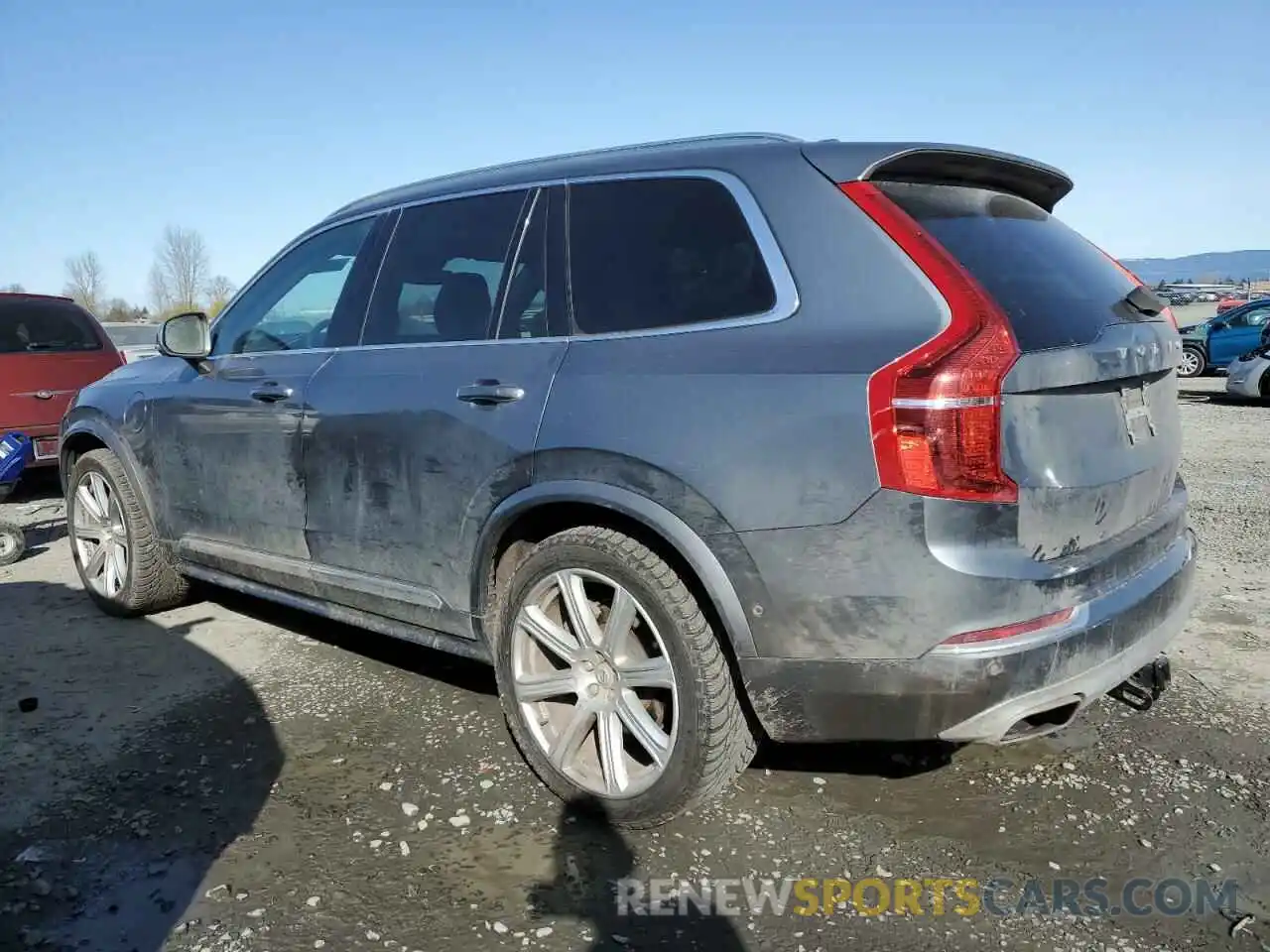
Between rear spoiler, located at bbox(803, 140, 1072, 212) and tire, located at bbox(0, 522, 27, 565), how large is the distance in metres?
5.53

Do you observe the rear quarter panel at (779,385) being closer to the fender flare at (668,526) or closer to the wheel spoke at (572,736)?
the fender flare at (668,526)

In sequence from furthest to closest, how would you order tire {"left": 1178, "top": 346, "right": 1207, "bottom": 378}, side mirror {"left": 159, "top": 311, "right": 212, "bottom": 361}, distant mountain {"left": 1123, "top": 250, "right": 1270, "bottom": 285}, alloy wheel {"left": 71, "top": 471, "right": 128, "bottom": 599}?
1. distant mountain {"left": 1123, "top": 250, "right": 1270, "bottom": 285}
2. tire {"left": 1178, "top": 346, "right": 1207, "bottom": 378}
3. alloy wheel {"left": 71, "top": 471, "right": 128, "bottom": 599}
4. side mirror {"left": 159, "top": 311, "right": 212, "bottom": 361}

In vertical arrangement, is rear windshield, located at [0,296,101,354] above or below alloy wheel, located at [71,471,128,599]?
above

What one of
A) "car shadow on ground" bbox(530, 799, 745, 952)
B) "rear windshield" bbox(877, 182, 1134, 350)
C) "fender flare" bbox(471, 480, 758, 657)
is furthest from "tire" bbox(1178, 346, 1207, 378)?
"car shadow on ground" bbox(530, 799, 745, 952)

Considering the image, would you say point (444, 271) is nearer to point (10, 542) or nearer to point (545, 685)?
point (545, 685)

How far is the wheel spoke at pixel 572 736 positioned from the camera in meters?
2.96

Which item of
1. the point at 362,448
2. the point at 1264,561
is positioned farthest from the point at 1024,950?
the point at 1264,561

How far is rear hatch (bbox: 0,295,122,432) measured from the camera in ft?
25.2

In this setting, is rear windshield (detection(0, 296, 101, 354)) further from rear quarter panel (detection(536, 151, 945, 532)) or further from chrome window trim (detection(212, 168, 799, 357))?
rear quarter panel (detection(536, 151, 945, 532))

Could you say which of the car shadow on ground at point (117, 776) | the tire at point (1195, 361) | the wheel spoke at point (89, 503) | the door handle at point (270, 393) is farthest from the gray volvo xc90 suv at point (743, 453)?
the tire at point (1195, 361)

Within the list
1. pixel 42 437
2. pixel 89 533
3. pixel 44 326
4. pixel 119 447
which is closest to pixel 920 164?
pixel 119 447

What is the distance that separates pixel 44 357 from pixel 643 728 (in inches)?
286

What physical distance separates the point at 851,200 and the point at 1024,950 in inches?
74.4

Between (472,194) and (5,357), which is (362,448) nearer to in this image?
(472,194)
